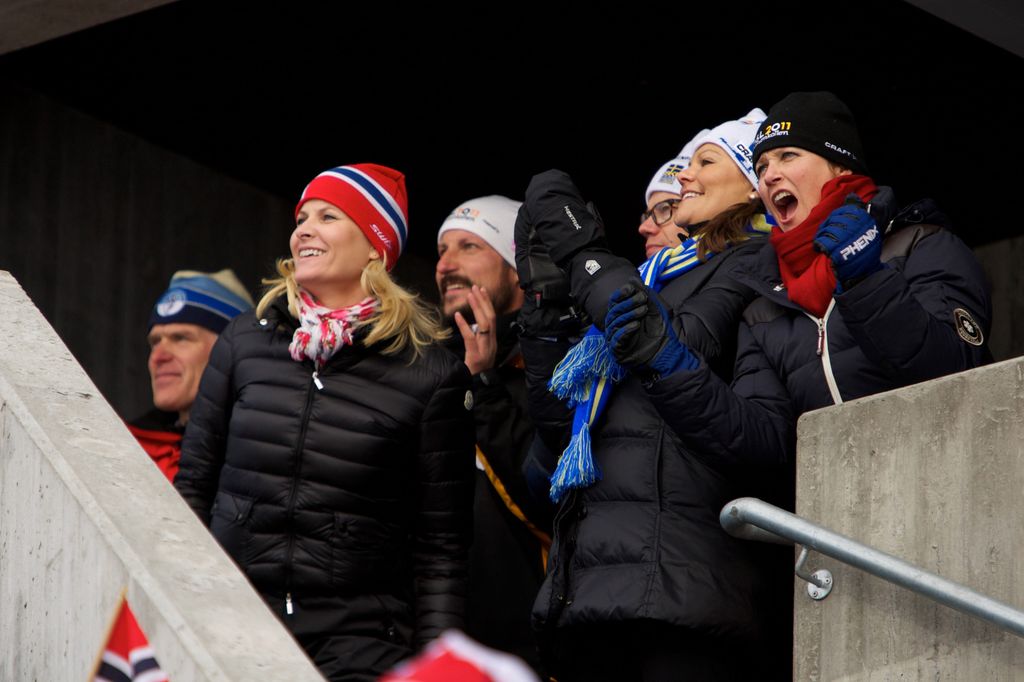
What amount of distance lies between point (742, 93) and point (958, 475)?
5955 millimetres

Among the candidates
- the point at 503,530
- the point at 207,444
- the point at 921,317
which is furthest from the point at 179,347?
the point at 921,317

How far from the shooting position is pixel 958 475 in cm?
335

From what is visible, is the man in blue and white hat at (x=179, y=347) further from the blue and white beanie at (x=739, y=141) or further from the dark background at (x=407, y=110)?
the blue and white beanie at (x=739, y=141)

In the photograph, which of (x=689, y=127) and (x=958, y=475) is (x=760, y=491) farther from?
(x=689, y=127)

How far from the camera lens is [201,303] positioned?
6707 mm

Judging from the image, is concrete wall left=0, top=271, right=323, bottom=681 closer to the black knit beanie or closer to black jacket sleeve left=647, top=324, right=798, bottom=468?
black jacket sleeve left=647, top=324, right=798, bottom=468

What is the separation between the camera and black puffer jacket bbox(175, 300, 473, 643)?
14.8ft

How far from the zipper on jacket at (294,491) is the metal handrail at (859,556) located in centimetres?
142

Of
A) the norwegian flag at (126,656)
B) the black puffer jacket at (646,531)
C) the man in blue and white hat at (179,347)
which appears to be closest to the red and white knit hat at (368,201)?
the black puffer jacket at (646,531)

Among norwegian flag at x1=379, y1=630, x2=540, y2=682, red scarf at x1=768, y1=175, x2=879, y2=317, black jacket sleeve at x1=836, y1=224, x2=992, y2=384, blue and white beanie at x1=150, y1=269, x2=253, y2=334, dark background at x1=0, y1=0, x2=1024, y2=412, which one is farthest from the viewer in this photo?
dark background at x1=0, y1=0, x2=1024, y2=412

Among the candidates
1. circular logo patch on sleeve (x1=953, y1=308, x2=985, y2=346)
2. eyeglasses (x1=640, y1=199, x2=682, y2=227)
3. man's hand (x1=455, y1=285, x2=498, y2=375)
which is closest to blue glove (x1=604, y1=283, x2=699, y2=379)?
circular logo patch on sleeve (x1=953, y1=308, x2=985, y2=346)

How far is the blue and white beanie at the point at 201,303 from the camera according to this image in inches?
261

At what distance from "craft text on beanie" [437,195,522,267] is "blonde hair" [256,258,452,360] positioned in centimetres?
87

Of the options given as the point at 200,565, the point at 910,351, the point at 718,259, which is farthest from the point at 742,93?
the point at 200,565
